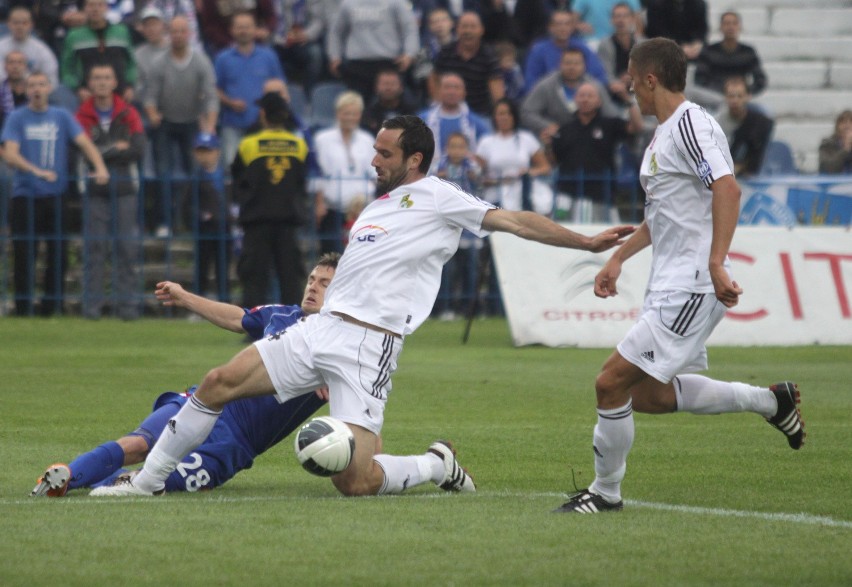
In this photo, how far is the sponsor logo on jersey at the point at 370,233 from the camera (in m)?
7.65

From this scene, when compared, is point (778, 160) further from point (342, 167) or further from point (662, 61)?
point (662, 61)

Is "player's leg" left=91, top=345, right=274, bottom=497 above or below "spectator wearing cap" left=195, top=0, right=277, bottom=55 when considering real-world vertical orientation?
below

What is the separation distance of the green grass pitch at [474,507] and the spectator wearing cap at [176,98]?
5.28m

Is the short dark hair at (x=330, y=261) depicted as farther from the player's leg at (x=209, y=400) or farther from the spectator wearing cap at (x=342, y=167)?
the spectator wearing cap at (x=342, y=167)

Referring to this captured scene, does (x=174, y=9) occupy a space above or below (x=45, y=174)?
above

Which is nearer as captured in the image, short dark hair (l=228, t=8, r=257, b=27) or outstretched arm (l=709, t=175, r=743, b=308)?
outstretched arm (l=709, t=175, r=743, b=308)

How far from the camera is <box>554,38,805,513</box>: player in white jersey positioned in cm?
707

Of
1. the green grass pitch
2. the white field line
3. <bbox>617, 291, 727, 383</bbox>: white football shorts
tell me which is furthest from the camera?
<bbox>617, 291, 727, 383</bbox>: white football shorts

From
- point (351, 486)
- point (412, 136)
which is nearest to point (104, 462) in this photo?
point (351, 486)

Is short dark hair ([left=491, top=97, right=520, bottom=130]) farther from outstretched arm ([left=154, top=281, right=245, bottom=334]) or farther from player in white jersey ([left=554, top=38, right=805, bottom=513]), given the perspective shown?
player in white jersey ([left=554, top=38, right=805, bottom=513])

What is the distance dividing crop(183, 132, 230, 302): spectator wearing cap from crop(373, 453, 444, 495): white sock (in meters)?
10.5

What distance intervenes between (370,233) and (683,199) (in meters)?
1.52

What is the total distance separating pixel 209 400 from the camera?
293 inches

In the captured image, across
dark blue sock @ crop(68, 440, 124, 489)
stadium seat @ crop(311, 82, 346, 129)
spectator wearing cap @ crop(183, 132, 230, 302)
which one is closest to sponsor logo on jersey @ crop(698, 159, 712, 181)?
dark blue sock @ crop(68, 440, 124, 489)
